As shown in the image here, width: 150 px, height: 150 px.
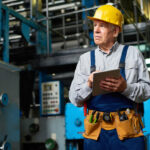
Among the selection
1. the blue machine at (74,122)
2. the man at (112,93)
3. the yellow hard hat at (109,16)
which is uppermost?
the yellow hard hat at (109,16)

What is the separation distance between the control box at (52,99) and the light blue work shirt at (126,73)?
5.17 ft

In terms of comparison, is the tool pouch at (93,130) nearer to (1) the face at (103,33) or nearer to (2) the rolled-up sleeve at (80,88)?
(2) the rolled-up sleeve at (80,88)

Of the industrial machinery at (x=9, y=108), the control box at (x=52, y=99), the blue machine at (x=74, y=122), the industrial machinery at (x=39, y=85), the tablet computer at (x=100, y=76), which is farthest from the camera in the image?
the control box at (x=52, y=99)

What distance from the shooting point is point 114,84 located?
1177 millimetres

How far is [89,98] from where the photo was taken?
1.31 metres

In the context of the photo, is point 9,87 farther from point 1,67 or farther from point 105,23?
point 105,23

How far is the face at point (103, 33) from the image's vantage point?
4.45ft

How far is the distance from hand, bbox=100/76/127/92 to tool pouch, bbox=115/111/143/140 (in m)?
0.16

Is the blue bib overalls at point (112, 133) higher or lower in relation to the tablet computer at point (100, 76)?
lower

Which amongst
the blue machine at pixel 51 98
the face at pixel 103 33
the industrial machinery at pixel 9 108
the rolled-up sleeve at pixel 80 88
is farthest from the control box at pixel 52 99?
the face at pixel 103 33

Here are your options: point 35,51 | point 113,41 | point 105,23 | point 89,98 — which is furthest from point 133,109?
point 35,51

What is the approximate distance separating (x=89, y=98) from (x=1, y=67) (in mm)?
1271

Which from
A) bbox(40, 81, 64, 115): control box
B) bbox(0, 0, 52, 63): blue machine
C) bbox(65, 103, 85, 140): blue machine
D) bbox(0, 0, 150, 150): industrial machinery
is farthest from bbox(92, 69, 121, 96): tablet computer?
bbox(40, 81, 64, 115): control box

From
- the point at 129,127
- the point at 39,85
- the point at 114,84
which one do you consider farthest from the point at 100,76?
the point at 39,85
